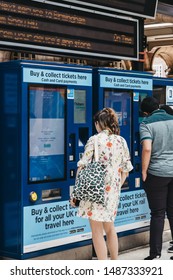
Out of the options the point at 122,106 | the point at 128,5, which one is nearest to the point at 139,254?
the point at 122,106

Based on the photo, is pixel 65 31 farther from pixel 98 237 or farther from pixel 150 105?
pixel 98 237

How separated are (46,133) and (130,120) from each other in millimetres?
1266

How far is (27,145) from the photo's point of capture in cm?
483

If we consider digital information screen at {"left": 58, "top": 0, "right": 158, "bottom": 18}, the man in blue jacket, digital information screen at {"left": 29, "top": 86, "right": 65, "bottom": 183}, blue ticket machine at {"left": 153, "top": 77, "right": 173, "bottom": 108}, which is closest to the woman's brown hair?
digital information screen at {"left": 29, "top": 86, "right": 65, "bottom": 183}

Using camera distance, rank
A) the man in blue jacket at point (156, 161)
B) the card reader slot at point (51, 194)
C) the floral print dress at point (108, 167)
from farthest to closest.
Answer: the man in blue jacket at point (156, 161)
the card reader slot at point (51, 194)
the floral print dress at point (108, 167)

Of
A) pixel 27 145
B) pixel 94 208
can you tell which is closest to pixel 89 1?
pixel 27 145

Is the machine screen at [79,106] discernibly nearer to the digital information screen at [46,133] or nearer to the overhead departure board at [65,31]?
the digital information screen at [46,133]

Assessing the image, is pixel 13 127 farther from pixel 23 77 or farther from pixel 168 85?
pixel 168 85

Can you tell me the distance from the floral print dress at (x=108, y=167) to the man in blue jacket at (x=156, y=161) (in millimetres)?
669

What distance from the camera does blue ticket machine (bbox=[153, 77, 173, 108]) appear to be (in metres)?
6.70

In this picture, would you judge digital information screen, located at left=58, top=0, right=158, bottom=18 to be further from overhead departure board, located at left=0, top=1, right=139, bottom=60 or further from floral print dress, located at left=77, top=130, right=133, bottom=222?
floral print dress, located at left=77, top=130, right=133, bottom=222

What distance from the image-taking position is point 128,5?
6500mm

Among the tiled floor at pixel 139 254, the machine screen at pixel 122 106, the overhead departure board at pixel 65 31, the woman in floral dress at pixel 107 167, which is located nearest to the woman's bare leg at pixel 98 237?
the woman in floral dress at pixel 107 167

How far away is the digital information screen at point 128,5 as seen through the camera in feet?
19.5
